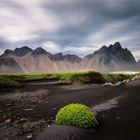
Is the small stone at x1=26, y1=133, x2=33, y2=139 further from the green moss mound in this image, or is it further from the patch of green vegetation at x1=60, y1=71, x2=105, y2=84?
the patch of green vegetation at x1=60, y1=71, x2=105, y2=84

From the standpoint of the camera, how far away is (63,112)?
43.2ft

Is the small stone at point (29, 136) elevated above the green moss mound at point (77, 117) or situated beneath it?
situated beneath

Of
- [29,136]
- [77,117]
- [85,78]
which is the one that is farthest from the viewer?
[85,78]

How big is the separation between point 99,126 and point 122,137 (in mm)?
2199

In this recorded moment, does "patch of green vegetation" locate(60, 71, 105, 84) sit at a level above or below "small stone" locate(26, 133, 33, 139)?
above

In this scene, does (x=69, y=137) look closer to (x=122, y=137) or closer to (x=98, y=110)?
(x=122, y=137)

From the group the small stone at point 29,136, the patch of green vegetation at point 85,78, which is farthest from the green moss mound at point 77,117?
the patch of green vegetation at point 85,78

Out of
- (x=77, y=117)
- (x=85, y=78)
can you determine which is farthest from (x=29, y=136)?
(x=85, y=78)

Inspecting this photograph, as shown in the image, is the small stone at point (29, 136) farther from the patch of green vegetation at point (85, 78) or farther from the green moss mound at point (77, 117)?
the patch of green vegetation at point (85, 78)

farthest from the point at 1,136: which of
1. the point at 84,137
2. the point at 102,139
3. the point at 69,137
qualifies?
the point at 102,139

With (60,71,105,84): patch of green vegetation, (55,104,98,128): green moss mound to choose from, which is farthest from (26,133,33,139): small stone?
(60,71,105,84): patch of green vegetation

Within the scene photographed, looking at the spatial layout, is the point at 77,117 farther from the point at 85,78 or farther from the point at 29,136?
the point at 85,78

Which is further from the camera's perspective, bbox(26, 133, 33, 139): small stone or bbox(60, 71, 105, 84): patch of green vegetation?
bbox(60, 71, 105, 84): patch of green vegetation

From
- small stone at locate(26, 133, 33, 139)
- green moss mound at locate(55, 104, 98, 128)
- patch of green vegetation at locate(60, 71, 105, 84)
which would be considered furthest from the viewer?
patch of green vegetation at locate(60, 71, 105, 84)
